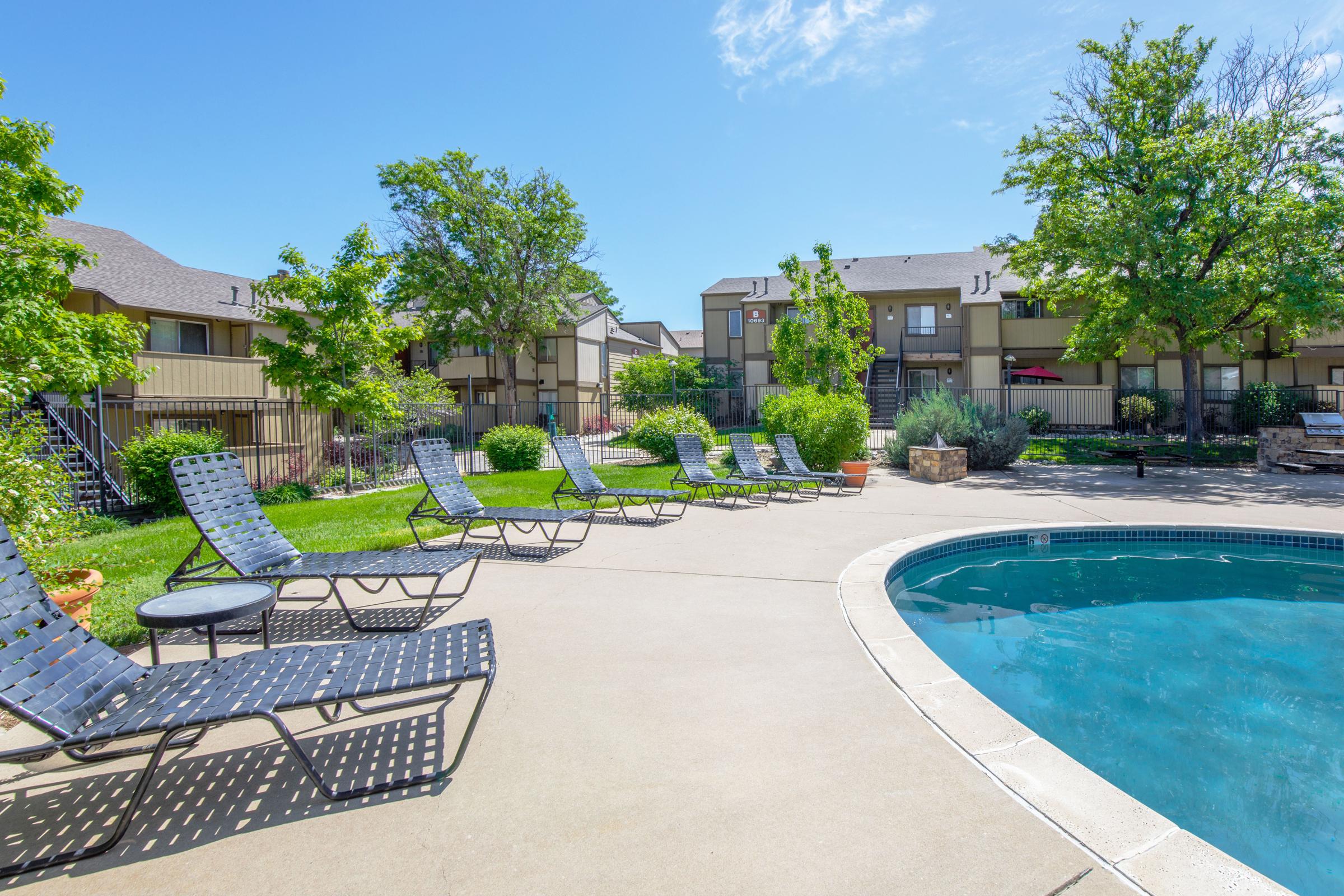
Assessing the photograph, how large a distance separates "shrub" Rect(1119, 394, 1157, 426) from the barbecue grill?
23.9ft

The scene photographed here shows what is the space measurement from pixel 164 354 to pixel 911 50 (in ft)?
60.0

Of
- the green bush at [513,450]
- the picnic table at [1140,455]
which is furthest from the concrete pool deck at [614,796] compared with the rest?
the picnic table at [1140,455]

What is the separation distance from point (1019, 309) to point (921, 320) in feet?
13.2

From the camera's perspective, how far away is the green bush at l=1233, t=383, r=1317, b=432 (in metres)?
21.0

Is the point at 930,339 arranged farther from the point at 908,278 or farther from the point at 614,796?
the point at 614,796

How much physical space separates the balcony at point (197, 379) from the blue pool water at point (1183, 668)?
693 inches

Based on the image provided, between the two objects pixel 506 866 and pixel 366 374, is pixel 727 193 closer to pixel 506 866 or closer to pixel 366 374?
pixel 366 374

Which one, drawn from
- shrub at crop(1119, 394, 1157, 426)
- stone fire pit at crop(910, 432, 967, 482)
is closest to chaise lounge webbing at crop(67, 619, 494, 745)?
stone fire pit at crop(910, 432, 967, 482)

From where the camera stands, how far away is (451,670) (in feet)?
8.56

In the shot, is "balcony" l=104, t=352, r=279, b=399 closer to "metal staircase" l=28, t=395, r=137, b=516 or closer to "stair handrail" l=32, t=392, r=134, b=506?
"metal staircase" l=28, t=395, r=137, b=516

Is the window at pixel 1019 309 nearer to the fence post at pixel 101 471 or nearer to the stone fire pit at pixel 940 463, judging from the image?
the stone fire pit at pixel 940 463

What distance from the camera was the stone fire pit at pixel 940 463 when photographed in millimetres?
13641

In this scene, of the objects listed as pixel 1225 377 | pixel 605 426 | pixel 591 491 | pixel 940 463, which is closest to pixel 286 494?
pixel 591 491

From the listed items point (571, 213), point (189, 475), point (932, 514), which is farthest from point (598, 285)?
point (189, 475)
